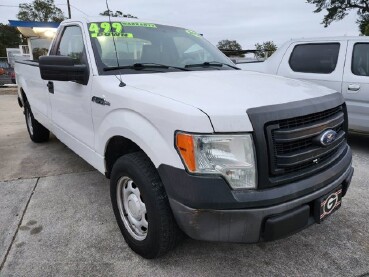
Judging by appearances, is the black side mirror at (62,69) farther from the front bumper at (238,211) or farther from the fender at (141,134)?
the front bumper at (238,211)

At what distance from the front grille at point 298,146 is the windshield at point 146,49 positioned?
134 centimetres

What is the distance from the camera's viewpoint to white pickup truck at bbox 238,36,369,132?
5031 millimetres

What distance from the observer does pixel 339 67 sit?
17.2 ft

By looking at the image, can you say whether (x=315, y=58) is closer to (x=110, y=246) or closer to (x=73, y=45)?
(x=73, y=45)

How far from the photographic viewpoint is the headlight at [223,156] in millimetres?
1926

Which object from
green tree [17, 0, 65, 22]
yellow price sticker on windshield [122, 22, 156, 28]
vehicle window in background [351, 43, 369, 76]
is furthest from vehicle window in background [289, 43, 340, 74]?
green tree [17, 0, 65, 22]

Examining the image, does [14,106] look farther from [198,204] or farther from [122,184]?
[198,204]

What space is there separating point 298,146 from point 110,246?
5.40 ft

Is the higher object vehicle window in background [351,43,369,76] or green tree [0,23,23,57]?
green tree [0,23,23,57]

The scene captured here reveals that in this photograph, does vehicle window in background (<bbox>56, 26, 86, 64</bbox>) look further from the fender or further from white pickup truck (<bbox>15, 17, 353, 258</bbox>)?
the fender

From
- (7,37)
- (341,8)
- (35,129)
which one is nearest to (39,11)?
(7,37)

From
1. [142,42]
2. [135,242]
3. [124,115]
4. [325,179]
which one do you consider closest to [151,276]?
[135,242]

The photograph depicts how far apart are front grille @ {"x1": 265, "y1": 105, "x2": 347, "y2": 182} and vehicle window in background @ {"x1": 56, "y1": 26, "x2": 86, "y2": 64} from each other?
1.93 meters

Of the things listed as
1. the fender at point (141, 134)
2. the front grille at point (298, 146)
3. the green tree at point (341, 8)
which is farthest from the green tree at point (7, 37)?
the front grille at point (298, 146)
